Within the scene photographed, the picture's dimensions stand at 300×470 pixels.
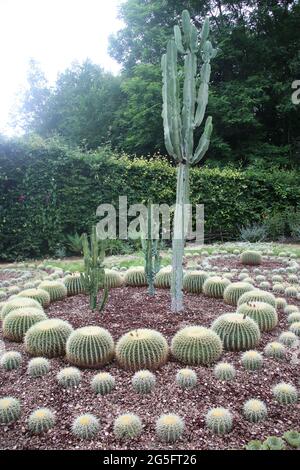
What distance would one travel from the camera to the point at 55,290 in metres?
5.62

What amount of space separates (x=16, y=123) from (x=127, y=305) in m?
33.4

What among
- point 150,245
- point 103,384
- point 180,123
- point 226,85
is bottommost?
point 103,384

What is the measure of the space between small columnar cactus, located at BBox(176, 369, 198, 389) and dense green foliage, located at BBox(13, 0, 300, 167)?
569 inches

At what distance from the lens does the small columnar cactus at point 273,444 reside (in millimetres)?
2627

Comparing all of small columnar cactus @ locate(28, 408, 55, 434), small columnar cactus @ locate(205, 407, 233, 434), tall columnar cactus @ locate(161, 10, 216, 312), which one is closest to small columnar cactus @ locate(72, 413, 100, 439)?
small columnar cactus @ locate(28, 408, 55, 434)

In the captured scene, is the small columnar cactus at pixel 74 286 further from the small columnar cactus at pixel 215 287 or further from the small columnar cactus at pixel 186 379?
the small columnar cactus at pixel 186 379

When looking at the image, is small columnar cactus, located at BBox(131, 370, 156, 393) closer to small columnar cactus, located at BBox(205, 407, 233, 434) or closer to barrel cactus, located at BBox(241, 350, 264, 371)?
small columnar cactus, located at BBox(205, 407, 233, 434)

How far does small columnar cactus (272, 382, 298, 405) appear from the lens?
3.23 meters

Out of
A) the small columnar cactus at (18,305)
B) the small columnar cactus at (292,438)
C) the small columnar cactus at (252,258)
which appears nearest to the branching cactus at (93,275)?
the small columnar cactus at (18,305)

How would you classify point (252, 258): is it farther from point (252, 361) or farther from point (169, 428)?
point (169, 428)

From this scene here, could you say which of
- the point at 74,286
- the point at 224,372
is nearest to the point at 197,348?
the point at 224,372

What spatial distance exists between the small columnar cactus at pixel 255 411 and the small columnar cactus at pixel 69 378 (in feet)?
4.09

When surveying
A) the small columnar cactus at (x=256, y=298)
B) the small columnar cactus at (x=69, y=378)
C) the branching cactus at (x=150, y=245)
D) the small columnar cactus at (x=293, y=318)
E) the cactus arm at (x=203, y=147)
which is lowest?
the small columnar cactus at (x=69, y=378)

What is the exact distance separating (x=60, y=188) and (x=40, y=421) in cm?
802
